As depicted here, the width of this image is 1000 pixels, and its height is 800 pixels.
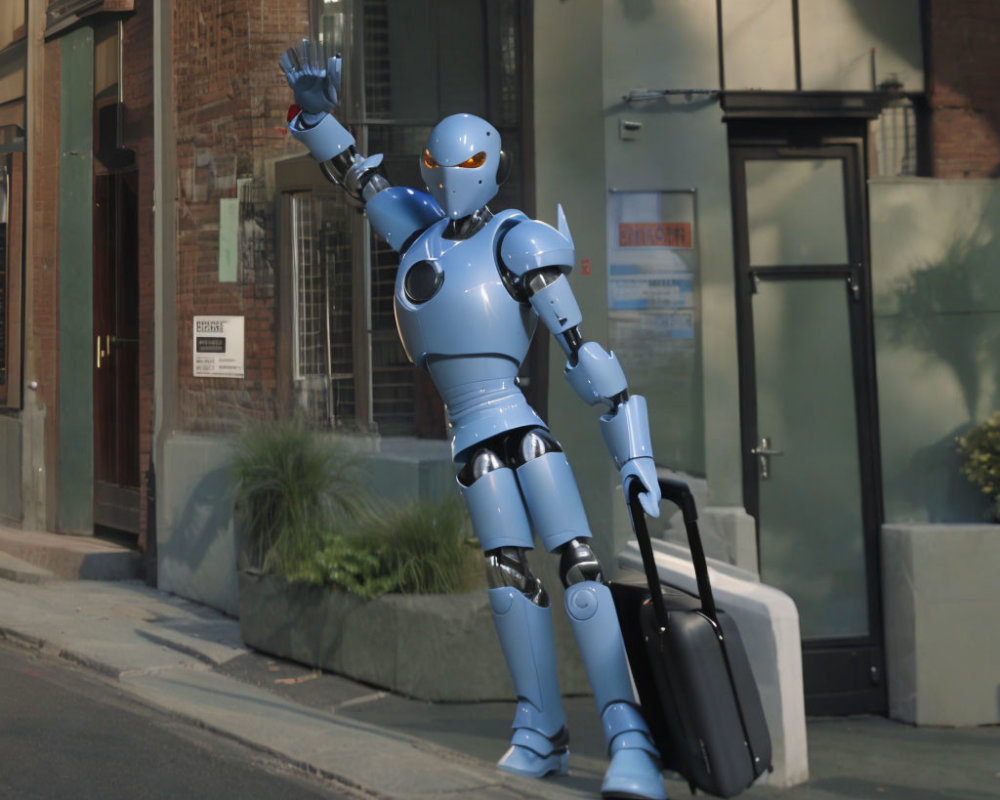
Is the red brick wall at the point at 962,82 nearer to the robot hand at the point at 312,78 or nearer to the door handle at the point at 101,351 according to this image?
the robot hand at the point at 312,78

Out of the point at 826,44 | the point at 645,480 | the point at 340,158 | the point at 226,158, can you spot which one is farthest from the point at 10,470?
the point at 645,480

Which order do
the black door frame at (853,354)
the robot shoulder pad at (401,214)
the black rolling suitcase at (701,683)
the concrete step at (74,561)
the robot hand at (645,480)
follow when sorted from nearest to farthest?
the black rolling suitcase at (701,683) < the robot hand at (645,480) < the robot shoulder pad at (401,214) < the black door frame at (853,354) < the concrete step at (74,561)

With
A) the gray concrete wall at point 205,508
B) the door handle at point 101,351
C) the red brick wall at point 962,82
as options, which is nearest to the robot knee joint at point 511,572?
the gray concrete wall at point 205,508

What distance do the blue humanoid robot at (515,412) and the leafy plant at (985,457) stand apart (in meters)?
3.58

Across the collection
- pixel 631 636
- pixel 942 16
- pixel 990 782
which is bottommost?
pixel 990 782

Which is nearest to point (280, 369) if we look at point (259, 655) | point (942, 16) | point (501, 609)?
point (259, 655)

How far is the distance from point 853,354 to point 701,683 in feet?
13.0

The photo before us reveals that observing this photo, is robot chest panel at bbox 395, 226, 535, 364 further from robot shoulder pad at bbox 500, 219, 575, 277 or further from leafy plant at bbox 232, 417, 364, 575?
leafy plant at bbox 232, 417, 364, 575

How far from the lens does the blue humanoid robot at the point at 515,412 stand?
16.2ft

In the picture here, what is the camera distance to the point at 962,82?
7953 millimetres

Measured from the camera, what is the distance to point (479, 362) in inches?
203

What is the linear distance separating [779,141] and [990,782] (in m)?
3.74

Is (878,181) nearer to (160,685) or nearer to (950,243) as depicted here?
(950,243)

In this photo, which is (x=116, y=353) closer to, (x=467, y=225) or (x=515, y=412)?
(x=467, y=225)
